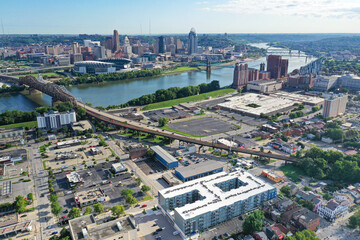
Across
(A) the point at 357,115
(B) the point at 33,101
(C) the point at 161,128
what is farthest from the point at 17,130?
(A) the point at 357,115

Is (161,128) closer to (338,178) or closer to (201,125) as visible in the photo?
(201,125)

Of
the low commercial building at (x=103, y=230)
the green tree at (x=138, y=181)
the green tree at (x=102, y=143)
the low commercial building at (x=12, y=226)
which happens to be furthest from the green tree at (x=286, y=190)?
the green tree at (x=102, y=143)

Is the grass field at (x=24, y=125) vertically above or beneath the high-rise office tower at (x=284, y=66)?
beneath

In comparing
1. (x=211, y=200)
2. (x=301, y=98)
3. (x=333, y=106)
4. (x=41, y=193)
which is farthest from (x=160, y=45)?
(x=211, y=200)

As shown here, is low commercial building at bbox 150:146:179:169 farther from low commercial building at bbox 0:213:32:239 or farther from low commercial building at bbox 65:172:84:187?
low commercial building at bbox 0:213:32:239

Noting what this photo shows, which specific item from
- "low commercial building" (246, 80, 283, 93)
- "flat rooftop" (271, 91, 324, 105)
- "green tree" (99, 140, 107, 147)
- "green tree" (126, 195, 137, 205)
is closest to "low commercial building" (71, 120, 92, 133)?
"green tree" (99, 140, 107, 147)

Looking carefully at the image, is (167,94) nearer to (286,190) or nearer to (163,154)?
(163,154)

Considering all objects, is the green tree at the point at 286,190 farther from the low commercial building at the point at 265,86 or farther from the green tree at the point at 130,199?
the low commercial building at the point at 265,86
